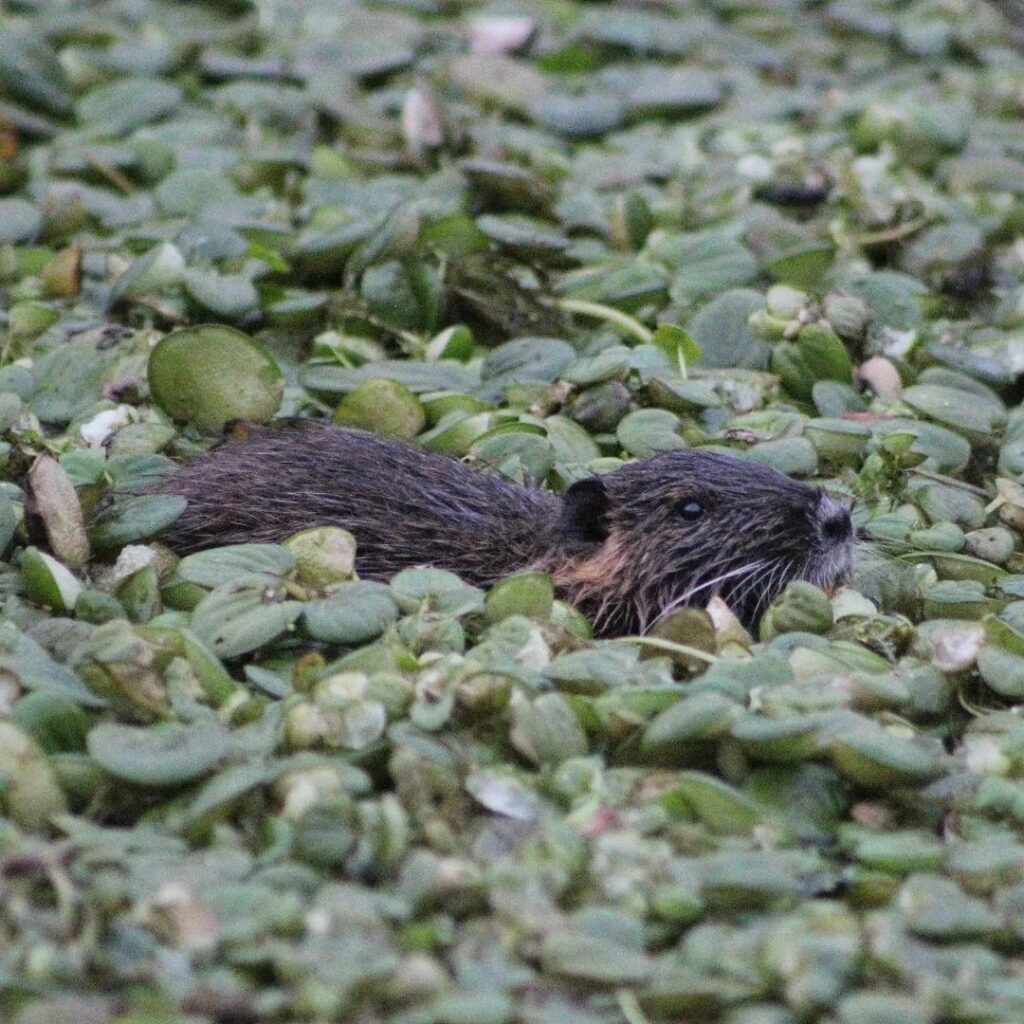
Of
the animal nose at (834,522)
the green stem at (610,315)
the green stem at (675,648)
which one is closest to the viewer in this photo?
the green stem at (675,648)

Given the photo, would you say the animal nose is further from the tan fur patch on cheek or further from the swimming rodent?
the tan fur patch on cheek

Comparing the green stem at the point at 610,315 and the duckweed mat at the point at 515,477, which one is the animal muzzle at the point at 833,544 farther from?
the green stem at the point at 610,315

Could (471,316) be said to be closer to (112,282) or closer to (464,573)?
(112,282)

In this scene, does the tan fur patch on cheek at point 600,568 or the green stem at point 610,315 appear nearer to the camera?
the tan fur patch on cheek at point 600,568

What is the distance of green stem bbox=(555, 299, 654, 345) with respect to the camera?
7348 millimetres

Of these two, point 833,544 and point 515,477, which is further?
point 515,477

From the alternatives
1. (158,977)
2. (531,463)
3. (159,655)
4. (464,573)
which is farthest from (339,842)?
(531,463)

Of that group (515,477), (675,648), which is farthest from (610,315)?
(675,648)

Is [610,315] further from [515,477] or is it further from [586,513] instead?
[586,513]

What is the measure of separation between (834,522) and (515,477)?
113cm

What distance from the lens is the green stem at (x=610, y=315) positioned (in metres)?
7.35

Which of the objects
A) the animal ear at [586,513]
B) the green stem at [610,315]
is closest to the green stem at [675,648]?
the animal ear at [586,513]

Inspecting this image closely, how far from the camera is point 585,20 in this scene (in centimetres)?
1110

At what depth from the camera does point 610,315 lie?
7.44 meters
